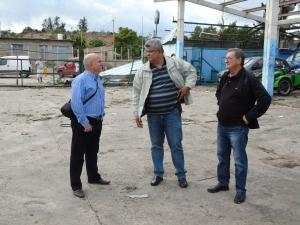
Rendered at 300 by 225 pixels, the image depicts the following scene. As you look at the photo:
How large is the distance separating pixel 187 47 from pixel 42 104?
1291cm

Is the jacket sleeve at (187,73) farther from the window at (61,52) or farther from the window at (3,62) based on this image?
the window at (61,52)

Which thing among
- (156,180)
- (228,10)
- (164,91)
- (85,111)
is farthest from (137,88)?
(228,10)

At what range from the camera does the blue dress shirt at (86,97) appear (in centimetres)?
504

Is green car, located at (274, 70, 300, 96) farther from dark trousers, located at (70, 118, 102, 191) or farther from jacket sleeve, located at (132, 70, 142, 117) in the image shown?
dark trousers, located at (70, 118, 102, 191)

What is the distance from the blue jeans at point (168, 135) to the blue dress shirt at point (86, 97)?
69 centimetres

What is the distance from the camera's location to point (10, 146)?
7.97 metres

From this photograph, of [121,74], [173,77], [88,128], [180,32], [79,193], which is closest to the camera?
[88,128]

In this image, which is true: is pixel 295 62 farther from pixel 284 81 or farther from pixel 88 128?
pixel 88 128

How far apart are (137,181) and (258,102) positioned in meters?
2.01

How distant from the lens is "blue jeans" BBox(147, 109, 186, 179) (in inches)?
213

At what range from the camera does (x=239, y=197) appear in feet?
16.4

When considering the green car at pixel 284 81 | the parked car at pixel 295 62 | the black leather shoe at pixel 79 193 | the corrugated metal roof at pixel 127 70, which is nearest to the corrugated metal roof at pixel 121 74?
A: the corrugated metal roof at pixel 127 70

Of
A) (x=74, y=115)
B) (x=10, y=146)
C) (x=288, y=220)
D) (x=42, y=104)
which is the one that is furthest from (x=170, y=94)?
(x=42, y=104)

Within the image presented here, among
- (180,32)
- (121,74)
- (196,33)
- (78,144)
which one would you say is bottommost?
(78,144)
